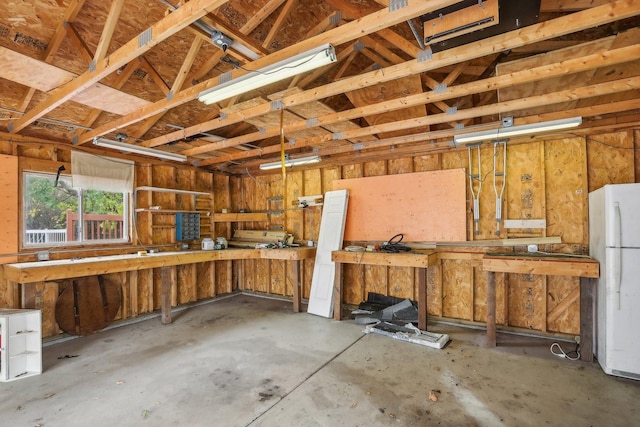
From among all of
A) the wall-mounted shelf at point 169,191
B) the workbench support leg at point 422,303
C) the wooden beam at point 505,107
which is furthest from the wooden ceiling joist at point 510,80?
the wall-mounted shelf at point 169,191

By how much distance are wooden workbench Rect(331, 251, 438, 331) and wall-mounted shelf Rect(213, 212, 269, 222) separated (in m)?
2.26

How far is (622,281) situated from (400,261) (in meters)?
2.31

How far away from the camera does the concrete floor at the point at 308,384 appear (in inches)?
97.0

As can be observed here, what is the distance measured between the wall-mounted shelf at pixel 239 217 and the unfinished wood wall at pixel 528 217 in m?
2.47

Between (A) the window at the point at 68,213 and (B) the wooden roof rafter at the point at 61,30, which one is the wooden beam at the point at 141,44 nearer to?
(B) the wooden roof rafter at the point at 61,30

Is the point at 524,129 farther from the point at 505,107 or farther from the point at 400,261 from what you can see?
the point at 400,261

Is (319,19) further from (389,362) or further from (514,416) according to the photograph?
(514,416)

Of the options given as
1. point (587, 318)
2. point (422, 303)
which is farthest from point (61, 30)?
point (587, 318)

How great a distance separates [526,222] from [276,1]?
4217mm

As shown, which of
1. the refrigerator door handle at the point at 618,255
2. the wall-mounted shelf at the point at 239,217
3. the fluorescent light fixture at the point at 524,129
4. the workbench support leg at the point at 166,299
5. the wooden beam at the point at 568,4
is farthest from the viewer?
the wall-mounted shelf at the point at 239,217

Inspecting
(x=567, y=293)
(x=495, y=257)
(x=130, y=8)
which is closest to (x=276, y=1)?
(x=130, y=8)

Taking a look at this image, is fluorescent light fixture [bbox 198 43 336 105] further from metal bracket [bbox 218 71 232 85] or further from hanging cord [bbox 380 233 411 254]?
hanging cord [bbox 380 233 411 254]

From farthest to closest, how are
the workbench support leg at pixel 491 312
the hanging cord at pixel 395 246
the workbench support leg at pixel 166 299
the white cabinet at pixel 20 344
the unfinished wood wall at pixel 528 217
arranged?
the workbench support leg at pixel 166 299, the hanging cord at pixel 395 246, the unfinished wood wall at pixel 528 217, the workbench support leg at pixel 491 312, the white cabinet at pixel 20 344

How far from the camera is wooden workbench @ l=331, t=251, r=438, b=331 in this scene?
425 cm
